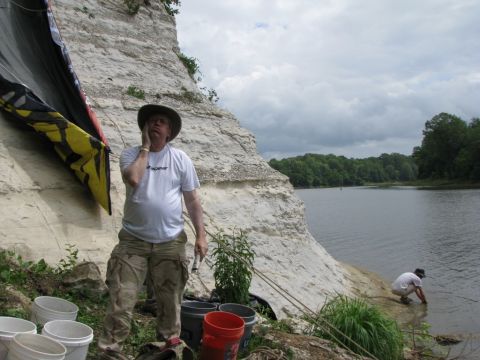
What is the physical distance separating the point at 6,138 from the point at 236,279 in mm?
3483

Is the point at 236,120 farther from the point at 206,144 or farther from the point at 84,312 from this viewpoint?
the point at 84,312

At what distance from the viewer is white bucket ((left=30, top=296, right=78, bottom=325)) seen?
3.89 metres

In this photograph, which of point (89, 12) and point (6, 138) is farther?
point (89, 12)

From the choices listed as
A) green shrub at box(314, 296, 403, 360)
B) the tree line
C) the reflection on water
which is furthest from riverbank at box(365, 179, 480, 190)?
green shrub at box(314, 296, 403, 360)

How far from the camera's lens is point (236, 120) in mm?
11289

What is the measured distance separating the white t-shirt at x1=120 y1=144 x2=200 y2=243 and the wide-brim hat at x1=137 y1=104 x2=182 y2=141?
265mm

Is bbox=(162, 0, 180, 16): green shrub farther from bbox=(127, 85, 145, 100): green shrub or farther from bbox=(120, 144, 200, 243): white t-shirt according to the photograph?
bbox=(120, 144, 200, 243): white t-shirt

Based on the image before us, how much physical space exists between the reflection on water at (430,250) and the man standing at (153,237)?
8038 millimetres

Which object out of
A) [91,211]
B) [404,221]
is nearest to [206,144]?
[91,211]

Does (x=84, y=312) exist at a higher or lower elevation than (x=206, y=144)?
lower

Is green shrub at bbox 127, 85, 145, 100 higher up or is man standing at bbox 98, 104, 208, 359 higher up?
green shrub at bbox 127, 85, 145, 100

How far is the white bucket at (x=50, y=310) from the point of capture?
3.89m

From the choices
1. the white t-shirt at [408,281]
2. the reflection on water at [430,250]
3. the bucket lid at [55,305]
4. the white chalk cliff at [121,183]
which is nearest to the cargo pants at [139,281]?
the bucket lid at [55,305]

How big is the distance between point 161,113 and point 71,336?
1.85m
